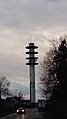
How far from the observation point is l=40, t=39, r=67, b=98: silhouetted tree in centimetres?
7685

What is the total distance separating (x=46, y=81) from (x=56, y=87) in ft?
20.1

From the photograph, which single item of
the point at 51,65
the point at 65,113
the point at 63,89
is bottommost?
the point at 65,113

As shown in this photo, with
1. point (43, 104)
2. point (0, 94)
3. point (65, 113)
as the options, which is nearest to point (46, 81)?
point (43, 104)

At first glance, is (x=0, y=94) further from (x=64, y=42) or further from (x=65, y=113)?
(x=65, y=113)

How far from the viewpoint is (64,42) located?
84.8 m

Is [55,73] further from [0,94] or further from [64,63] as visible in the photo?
[0,94]

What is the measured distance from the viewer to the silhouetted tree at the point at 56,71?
76.8 m

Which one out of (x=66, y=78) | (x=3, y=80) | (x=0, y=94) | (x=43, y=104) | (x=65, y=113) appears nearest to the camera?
(x=65, y=113)

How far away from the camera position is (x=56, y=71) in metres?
80.0

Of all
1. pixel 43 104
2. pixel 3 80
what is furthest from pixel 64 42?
pixel 3 80

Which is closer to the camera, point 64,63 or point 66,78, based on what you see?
point 66,78

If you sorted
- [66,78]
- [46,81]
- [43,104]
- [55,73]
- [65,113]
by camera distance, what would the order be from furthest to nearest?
[43,104]
[46,81]
[55,73]
[66,78]
[65,113]

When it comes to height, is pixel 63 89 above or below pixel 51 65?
below

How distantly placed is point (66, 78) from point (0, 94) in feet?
253
